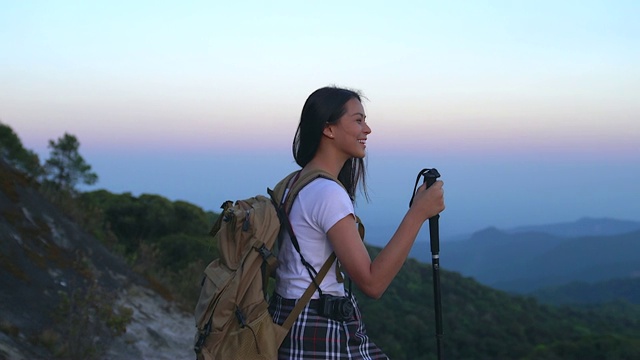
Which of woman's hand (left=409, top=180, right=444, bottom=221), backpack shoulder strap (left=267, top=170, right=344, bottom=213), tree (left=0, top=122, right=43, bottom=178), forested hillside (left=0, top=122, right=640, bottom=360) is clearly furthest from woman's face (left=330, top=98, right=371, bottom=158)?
tree (left=0, top=122, right=43, bottom=178)

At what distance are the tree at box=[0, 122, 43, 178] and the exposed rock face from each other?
67.6 inches

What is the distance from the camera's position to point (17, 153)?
1422 cm

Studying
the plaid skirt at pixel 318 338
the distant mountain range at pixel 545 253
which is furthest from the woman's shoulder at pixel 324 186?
the distant mountain range at pixel 545 253

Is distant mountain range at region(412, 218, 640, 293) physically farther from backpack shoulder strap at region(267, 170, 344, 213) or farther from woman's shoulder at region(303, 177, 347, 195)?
woman's shoulder at region(303, 177, 347, 195)

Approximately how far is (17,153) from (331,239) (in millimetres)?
12947

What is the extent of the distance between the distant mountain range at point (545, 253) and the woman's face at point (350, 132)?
6183cm

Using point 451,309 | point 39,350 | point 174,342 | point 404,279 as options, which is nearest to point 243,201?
point 39,350

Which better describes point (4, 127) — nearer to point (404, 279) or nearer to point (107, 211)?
point (107, 211)

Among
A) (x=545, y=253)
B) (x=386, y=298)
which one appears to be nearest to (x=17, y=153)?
(x=386, y=298)

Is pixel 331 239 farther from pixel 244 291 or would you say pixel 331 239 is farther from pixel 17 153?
pixel 17 153

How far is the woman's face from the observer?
2844 mm

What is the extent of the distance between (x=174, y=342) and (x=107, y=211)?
878 centimetres

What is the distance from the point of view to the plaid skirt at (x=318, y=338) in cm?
272

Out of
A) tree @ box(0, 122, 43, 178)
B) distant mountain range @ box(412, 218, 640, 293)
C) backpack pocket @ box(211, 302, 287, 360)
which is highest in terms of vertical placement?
distant mountain range @ box(412, 218, 640, 293)
